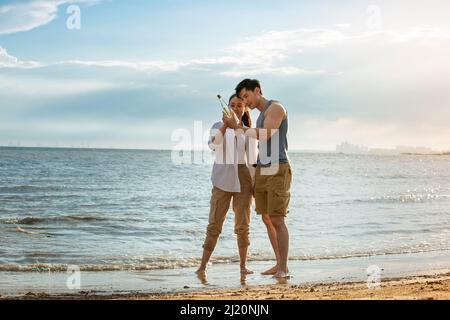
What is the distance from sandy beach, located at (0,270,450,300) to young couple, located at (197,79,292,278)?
706mm

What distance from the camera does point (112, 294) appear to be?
6492mm

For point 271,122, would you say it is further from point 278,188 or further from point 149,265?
point 149,265

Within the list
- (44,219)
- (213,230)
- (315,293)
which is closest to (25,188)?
(44,219)

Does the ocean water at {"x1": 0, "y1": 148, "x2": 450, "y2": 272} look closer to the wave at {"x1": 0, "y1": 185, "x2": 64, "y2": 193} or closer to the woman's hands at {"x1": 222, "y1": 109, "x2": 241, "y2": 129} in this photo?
the woman's hands at {"x1": 222, "y1": 109, "x2": 241, "y2": 129}

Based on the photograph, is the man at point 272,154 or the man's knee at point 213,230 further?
the man's knee at point 213,230

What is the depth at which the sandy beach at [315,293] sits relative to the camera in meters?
5.59

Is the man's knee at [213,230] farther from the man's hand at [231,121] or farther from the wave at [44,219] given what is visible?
the wave at [44,219]

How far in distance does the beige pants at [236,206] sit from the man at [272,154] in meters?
0.27

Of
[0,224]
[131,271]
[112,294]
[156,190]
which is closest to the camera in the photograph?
[112,294]

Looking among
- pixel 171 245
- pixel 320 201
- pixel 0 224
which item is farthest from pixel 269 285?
pixel 320 201

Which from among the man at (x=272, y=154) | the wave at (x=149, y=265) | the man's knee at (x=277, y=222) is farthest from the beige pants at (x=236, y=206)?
the wave at (x=149, y=265)
